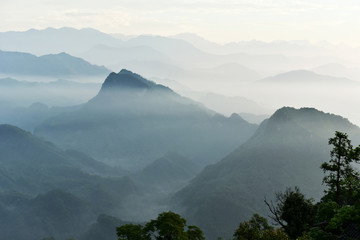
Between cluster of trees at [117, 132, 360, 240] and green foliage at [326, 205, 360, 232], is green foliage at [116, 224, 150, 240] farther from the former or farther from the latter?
green foliage at [326, 205, 360, 232]

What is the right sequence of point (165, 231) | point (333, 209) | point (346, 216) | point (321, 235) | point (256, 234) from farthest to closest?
point (256, 234) < point (165, 231) < point (333, 209) < point (321, 235) < point (346, 216)

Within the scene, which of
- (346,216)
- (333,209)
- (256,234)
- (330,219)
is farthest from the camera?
(256,234)

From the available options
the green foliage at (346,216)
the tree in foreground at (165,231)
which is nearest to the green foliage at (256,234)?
the tree in foreground at (165,231)

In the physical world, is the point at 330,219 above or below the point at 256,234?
above

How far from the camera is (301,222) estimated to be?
65625 mm

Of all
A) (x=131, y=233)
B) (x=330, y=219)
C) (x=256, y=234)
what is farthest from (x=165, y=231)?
(x=330, y=219)

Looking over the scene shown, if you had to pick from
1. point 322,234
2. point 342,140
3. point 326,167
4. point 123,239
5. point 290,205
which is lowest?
point 123,239

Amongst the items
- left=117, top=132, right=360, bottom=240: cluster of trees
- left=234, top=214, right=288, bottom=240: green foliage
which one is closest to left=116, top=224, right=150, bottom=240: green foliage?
left=117, top=132, right=360, bottom=240: cluster of trees

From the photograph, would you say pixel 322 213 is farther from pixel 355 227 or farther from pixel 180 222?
pixel 180 222

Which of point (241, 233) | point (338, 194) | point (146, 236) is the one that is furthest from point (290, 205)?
point (146, 236)

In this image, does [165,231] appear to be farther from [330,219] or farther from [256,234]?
[330,219]

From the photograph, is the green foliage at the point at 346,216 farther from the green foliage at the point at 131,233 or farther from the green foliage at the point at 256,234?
the green foliage at the point at 131,233

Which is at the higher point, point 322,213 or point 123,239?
point 322,213

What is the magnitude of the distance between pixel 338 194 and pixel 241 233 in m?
16.8
